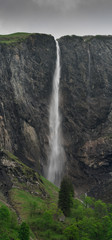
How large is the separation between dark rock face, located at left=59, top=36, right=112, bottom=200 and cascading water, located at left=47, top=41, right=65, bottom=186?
1.78m

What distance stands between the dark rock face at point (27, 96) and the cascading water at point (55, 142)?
7.55 feet

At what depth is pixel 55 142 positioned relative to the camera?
319ft

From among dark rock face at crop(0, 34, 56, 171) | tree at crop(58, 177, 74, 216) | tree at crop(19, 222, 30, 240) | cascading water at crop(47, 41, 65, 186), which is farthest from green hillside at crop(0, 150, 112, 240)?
cascading water at crop(47, 41, 65, 186)

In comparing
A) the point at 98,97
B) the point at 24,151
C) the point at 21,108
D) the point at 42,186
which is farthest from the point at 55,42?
the point at 42,186

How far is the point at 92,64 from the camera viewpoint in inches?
4311

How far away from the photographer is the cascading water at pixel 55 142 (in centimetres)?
9231

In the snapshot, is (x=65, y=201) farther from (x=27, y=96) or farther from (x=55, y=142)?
(x=27, y=96)

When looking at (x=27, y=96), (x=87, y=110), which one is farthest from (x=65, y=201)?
(x=87, y=110)

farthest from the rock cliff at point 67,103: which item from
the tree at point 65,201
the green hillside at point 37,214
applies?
the tree at point 65,201

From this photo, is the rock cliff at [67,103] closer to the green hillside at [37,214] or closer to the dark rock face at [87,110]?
the dark rock face at [87,110]

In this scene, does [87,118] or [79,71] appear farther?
[79,71]

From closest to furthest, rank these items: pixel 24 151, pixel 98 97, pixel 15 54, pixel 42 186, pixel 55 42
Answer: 1. pixel 42 186
2. pixel 24 151
3. pixel 15 54
4. pixel 98 97
5. pixel 55 42

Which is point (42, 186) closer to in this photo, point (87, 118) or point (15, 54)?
point (87, 118)

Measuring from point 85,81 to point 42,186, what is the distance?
A: 4667 cm
